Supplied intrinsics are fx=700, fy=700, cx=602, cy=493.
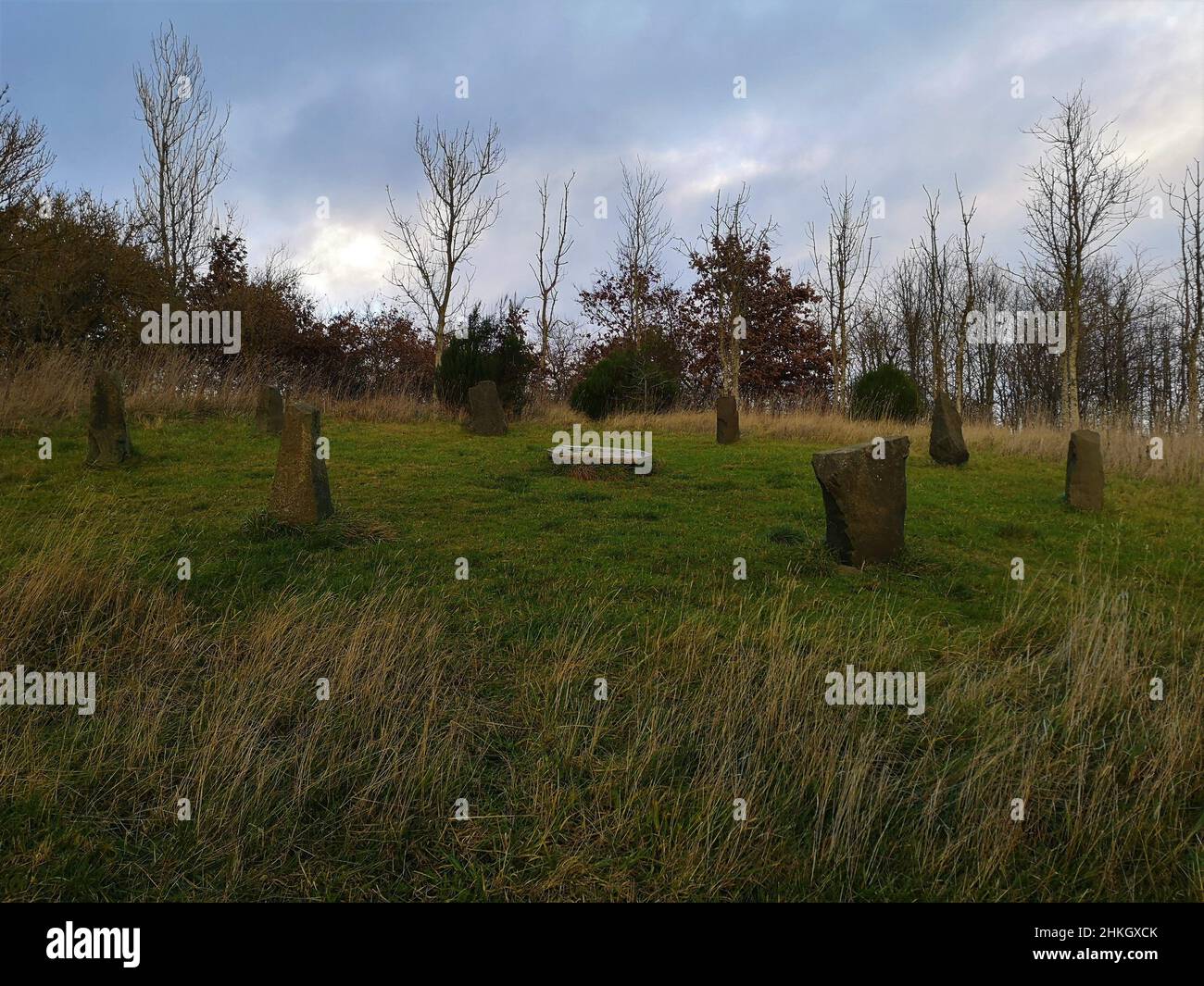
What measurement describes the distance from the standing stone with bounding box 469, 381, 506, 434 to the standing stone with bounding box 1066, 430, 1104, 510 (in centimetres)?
1028

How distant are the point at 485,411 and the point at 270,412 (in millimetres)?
4206

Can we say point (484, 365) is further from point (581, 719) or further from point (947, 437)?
point (581, 719)

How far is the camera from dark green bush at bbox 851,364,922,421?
65.4 feet

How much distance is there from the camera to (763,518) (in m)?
8.22

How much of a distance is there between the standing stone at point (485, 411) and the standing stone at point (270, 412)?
12.4ft

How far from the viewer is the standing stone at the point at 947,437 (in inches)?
488

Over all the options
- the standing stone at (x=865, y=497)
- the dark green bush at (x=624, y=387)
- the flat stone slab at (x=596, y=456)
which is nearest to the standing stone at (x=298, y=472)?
the flat stone slab at (x=596, y=456)

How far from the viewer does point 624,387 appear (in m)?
20.5

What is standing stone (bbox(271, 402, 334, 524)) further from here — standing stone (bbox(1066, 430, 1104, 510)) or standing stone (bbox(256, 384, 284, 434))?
standing stone (bbox(1066, 430, 1104, 510))

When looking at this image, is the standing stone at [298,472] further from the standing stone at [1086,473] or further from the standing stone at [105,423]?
the standing stone at [1086,473]

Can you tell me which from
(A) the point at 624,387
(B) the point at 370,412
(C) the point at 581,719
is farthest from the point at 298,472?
(A) the point at 624,387

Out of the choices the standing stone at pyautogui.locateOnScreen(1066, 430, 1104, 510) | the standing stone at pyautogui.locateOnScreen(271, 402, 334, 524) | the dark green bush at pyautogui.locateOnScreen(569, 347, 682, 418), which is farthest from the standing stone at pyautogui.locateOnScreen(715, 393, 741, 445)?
the standing stone at pyautogui.locateOnScreen(271, 402, 334, 524)

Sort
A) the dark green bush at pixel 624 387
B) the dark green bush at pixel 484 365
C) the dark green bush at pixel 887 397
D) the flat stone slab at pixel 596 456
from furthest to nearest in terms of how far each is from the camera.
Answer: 1. the dark green bush at pixel 624 387
2. the dark green bush at pixel 887 397
3. the dark green bush at pixel 484 365
4. the flat stone slab at pixel 596 456
